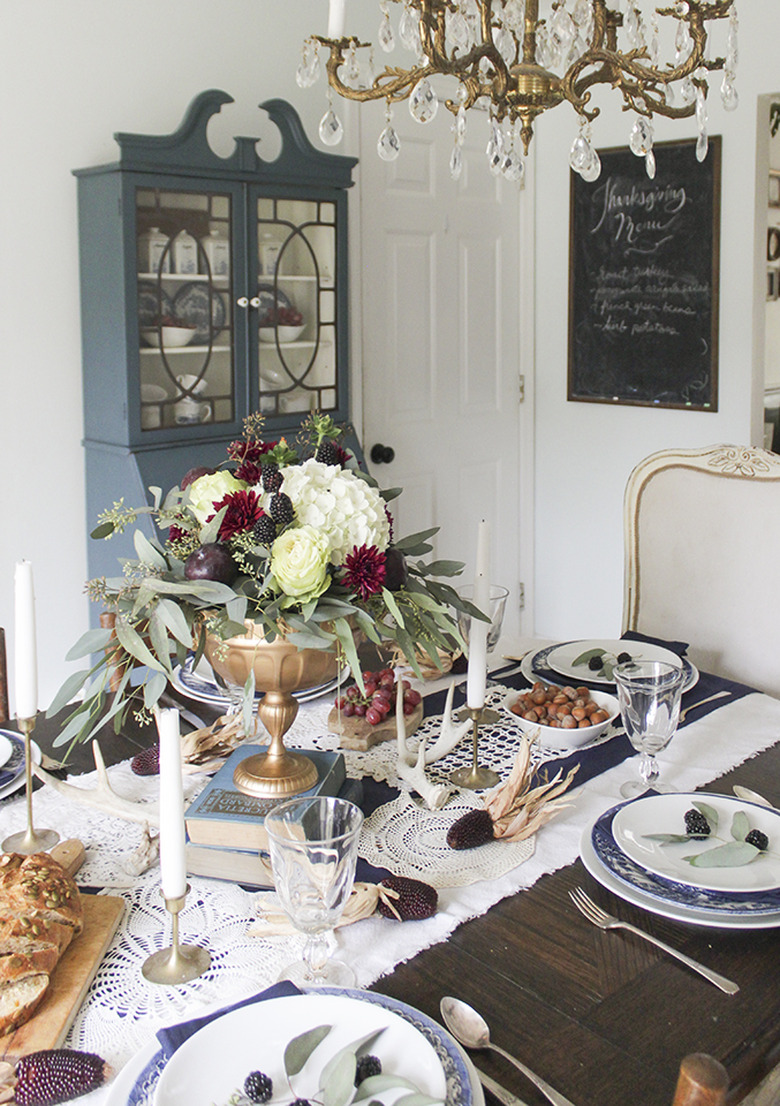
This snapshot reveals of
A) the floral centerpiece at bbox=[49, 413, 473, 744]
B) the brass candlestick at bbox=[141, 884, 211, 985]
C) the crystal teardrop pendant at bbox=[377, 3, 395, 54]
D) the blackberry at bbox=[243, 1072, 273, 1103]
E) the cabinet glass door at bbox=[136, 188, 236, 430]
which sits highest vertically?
the crystal teardrop pendant at bbox=[377, 3, 395, 54]

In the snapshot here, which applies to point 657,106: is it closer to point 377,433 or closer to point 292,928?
point 292,928

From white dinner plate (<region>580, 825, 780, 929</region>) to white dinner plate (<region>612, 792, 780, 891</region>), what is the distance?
1.1 inches

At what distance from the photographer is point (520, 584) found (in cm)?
412

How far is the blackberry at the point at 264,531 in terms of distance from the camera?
3.87ft

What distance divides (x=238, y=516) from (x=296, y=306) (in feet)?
6.22

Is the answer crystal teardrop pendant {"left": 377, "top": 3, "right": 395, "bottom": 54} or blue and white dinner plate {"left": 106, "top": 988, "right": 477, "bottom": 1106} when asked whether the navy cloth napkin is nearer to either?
blue and white dinner plate {"left": 106, "top": 988, "right": 477, "bottom": 1106}

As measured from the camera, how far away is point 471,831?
4.09ft

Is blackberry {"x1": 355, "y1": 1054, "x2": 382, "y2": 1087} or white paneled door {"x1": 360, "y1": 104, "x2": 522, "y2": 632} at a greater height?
white paneled door {"x1": 360, "y1": 104, "x2": 522, "y2": 632}

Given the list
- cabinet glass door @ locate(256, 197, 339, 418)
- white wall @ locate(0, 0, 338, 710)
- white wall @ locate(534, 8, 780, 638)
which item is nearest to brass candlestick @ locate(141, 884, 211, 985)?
white wall @ locate(0, 0, 338, 710)

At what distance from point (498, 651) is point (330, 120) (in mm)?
939

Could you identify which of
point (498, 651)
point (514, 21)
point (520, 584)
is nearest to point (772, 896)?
point (498, 651)

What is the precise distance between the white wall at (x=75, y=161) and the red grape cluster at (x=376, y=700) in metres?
1.49

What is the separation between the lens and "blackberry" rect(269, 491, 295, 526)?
1.19 m

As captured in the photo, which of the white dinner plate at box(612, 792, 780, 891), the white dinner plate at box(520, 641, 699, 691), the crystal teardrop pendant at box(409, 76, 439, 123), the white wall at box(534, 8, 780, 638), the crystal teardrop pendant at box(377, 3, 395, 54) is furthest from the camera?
the white wall at box(534, 8, 780, 638)
